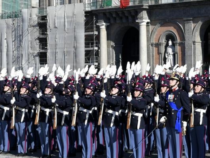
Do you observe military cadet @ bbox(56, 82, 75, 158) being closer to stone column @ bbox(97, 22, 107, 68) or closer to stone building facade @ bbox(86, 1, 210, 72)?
stone building facade @ bbox(86, 1, 210, 72)

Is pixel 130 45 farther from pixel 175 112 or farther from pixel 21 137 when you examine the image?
pixel 175 112

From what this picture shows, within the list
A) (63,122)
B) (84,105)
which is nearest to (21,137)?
(63,122)

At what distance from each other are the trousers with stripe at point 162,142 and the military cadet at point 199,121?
1.83ft

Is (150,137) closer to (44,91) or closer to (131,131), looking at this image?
(131,131)

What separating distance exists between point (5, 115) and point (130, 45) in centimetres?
2021

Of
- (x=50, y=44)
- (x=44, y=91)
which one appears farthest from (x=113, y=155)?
(x=50, y=44)

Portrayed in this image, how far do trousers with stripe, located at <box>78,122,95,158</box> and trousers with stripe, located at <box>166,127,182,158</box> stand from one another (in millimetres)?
2237

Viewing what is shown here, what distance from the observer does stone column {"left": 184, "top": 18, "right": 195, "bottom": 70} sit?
30.0 m

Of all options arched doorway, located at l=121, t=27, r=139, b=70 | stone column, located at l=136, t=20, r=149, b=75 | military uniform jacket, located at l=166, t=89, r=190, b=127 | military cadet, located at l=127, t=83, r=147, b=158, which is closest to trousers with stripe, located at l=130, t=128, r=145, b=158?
military cadet, located at l=127, t=83, r=147, b=158

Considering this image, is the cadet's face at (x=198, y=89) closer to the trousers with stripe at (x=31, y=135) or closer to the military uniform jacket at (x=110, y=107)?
the military uniform jacket at (x=110, y=107)

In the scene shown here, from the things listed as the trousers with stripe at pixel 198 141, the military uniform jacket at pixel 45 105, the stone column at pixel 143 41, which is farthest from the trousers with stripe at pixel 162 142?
the stone column at pixel 143 41

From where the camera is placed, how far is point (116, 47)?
34125 mm

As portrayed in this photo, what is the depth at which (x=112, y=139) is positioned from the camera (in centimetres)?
1345

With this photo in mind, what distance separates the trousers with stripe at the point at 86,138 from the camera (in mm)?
13852
